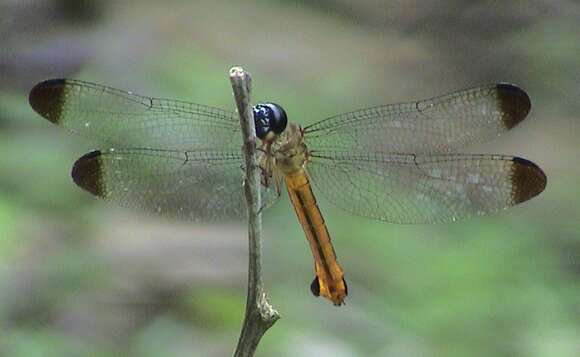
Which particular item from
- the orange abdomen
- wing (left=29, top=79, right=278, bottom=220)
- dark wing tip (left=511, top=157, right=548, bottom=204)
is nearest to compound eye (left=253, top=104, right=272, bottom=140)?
wing (left=29, top=79, right=278, bottom=220)

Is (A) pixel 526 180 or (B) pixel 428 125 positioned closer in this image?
(A) pixel 526 180

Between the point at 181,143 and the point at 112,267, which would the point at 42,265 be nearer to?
the point at 112,267

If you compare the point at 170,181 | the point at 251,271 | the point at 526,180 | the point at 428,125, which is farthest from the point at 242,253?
the point at 251,271

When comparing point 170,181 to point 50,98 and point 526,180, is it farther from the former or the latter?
point 526,180

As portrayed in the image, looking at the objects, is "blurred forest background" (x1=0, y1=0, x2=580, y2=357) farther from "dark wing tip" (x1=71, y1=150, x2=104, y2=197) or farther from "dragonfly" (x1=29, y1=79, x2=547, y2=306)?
"dark wing tip" (x1=71, y1=150, x2=104, y2=197)

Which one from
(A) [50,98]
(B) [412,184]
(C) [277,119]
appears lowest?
(A) [50,98]

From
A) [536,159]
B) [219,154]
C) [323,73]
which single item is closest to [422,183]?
[219,154]

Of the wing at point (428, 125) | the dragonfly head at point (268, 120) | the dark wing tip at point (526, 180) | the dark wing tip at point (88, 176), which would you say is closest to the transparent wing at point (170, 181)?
the dark wing tip at point (88, 176)
